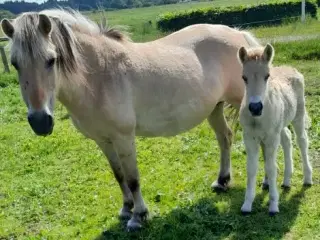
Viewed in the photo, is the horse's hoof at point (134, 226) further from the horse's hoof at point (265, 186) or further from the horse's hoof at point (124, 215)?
the horse's hoof at point (265, 186)

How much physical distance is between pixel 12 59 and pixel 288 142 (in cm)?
297

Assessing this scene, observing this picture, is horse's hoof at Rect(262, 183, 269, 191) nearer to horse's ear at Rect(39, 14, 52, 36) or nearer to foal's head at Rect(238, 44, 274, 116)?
foal's head at Rect(238, 44, 274, 116)

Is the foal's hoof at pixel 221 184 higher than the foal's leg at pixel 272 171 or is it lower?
lower

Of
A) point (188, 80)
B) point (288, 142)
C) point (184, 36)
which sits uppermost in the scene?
point (184, 36)

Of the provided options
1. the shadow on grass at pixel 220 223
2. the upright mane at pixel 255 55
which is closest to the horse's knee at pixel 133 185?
the shadow on grass at pixel 220 223

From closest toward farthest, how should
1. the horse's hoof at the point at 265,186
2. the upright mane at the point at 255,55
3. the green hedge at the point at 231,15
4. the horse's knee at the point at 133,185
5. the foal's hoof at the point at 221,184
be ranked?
the upright mane at the point at 255,55 < the horse's knee at the point at 133,185 < the horse's hoof at the point at 265,186 < the foal's hoof at the point at 221,184 < the green hedge at the point at 231,15

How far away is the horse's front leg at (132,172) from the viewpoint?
4.09m

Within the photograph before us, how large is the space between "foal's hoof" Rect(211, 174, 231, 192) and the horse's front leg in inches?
38.7

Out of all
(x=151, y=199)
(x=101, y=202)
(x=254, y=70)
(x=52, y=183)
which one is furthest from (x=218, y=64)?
(x=52, y=183)

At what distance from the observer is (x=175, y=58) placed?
4473 mm

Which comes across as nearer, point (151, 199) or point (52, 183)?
point (151, 199)

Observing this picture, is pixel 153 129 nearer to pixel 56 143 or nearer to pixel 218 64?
pixel 218 64

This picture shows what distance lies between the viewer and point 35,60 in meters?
3.21

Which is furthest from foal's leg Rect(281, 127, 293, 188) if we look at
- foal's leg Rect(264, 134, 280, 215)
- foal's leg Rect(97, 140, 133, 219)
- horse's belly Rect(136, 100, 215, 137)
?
foal's leg Rect(97, 140, 133, 219)
